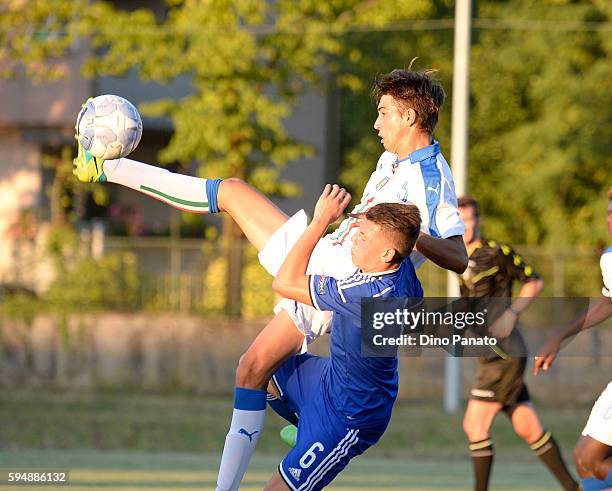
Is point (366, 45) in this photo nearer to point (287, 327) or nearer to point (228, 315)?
Result: point (228, 315)

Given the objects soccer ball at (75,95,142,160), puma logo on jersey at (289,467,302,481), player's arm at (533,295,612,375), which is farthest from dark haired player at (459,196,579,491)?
puma logo on jersey at (289,467,302,481)

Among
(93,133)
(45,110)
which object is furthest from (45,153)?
(93,133)

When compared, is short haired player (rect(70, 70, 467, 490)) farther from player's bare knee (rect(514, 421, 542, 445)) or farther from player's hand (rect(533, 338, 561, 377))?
player's bare knee (rect(514, 421, 542, 445))

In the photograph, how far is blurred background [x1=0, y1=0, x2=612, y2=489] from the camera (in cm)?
1720

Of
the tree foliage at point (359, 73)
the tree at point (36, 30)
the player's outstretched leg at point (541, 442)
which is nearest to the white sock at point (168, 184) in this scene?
the player's outstretched leg at point (541, 442)

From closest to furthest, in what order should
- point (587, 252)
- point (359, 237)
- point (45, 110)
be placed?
1. point (359, 237)
2. point (587, 252)
3. point (45, 110)

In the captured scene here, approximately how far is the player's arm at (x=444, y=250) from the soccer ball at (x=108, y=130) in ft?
6.15

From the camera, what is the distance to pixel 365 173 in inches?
950

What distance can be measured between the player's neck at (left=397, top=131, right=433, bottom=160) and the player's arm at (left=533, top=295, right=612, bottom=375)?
4.61 ft

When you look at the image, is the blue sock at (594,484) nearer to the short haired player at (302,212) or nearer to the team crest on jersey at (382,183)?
the short haired player at (302,212)

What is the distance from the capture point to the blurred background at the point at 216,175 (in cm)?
1720

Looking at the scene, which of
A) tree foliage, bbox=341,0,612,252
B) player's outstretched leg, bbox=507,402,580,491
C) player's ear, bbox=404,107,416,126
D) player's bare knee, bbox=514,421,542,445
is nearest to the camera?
player's ear, bbox=404,107,416,126

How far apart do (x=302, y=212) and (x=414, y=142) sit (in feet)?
2.35

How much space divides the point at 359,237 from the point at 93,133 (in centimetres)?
188
